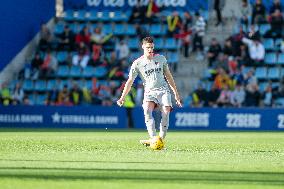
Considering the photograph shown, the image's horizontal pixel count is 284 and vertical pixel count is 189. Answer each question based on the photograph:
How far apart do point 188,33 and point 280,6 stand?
3.84 meters

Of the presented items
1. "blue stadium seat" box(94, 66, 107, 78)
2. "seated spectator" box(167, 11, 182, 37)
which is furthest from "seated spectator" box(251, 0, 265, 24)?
"blue stadium seat" box(94, 66, 107, 78)

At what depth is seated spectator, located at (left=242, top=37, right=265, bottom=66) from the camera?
36.2 metres

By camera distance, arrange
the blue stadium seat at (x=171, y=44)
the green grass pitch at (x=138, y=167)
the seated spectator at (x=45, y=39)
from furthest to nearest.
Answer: the seated spectator at (x=45, y=39)
the blue stadium seat at (x=171, y=44)
the green grass pitch at (x=138, y=167)

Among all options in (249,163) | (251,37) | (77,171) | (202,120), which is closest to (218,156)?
(249,163)

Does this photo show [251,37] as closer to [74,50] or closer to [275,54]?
[275,54]

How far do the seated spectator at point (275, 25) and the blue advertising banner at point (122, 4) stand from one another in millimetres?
3346

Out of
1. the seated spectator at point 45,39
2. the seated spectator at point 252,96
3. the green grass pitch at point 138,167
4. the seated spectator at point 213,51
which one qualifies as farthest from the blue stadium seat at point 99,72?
the green grass pitch at point 138,167

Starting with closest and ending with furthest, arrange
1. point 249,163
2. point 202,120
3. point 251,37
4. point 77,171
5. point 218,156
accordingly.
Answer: point 77,171 → point 249,163 → point 218,156 → point 202,120 → point 251,37

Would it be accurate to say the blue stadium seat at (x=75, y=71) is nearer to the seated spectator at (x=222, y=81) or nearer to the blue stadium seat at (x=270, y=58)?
the seated spectator at (x=222, y=81)

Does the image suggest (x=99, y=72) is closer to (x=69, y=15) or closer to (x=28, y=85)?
(x=28, y=85)

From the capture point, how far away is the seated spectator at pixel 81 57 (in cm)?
3741

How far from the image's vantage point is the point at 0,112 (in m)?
33.8

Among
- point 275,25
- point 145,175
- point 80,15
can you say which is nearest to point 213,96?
point 275,25

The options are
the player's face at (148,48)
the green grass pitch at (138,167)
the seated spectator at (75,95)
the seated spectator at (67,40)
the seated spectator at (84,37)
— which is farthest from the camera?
the seated spectator at (67,40)
